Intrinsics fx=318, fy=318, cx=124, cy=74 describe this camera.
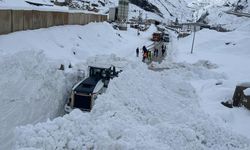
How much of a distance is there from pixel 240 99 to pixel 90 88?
725 cm

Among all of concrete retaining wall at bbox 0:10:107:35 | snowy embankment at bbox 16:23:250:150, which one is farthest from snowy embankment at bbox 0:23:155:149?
snowy embankment at bbox 16:23:250:150

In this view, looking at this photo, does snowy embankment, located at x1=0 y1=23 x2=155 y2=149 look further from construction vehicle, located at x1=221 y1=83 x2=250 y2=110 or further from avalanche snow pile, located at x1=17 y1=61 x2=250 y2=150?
construction vehicle, located at x1=221 y1=83 x2=250 y2=110

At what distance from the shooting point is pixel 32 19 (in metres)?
26.0

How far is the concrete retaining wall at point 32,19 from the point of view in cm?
2217

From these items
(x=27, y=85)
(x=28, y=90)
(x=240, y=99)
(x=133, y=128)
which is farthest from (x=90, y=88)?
(x=240, y=99)

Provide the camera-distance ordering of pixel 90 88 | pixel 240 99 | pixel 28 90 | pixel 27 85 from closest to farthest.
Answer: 1. pixel 240 99
2. pixel 90 88
3. pixel 28 90
4. pixel 27 85

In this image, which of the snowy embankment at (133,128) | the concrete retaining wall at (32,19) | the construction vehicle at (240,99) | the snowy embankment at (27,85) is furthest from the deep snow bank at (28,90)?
the construction vehicle at (240,99)

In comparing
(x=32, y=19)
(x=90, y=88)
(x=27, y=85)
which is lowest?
(x=27, y=85)

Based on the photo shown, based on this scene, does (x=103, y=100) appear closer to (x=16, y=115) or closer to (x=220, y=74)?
(x=16, y=115)

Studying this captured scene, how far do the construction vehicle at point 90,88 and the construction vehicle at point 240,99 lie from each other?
20.0 feet

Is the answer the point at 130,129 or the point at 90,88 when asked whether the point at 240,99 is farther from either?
the point at 130,129

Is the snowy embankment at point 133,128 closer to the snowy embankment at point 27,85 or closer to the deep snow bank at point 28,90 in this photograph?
the snowy embankment at point 27,85

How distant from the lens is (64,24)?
1286 inches

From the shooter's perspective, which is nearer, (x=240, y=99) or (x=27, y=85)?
(x=240, y=99)
